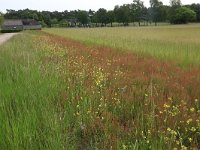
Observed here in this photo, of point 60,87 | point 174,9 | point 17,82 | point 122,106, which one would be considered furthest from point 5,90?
point 174,9

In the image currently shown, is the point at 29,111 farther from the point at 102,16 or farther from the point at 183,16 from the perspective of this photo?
the point at 102,16

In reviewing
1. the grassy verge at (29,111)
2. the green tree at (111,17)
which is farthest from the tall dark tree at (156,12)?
the grassy verge at (29,111)

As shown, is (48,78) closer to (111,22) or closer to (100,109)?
(100,109)

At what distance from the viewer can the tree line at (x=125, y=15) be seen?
112 meters

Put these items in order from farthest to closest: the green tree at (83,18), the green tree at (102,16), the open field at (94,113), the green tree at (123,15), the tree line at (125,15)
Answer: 1. the green tree at (83,18)
2. the green tree at (102,16)
3. the green tree at (123,15)
4. the tree line at (125,15)
5. the open field at (94,113)

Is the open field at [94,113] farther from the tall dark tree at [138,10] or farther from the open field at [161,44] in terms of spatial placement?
the tall dark tree at [138,10]

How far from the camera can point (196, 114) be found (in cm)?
511

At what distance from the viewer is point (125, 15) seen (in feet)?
431

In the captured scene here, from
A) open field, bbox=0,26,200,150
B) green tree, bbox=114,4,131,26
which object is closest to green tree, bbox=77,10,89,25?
green tree, bbox=114,4,131,26

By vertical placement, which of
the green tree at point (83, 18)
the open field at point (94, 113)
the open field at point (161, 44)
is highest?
the open field at point (94, 113)

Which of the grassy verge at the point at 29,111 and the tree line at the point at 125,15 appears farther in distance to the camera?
the tree line at the point at 125,15

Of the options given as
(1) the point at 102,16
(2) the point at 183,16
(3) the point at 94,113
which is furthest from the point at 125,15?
(3) the point at 94,113

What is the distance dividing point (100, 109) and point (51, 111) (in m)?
0.76

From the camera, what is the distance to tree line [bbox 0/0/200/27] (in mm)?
111875
